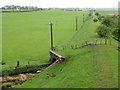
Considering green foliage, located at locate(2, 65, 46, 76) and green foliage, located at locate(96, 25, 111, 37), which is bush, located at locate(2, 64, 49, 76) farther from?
green foliage, located at locate(96, 25, 111, 37)

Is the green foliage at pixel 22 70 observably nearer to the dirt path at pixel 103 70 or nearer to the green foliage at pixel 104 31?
the dirt path at pixel 103 70

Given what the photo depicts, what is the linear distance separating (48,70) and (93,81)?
10387 mm

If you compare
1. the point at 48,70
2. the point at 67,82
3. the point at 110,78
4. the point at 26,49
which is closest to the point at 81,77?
the point at 67,82

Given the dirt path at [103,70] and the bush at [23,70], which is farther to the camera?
the bush at [23,70]

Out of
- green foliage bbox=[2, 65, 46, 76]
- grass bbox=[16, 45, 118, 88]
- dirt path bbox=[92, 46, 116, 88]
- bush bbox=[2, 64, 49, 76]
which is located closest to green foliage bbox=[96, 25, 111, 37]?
grass bbox=[16, 45, 118, 88]

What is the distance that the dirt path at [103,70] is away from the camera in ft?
65.3

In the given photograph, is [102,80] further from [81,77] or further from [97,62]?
[97,62]

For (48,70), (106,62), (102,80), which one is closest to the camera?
(102,80)

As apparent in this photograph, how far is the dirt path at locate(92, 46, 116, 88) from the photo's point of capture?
1992 centimetres

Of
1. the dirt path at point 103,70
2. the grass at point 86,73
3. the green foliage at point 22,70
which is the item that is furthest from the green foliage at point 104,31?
the green foliage at point 22,70

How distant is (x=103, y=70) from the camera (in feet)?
77.8

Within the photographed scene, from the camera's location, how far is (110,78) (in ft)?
69.7

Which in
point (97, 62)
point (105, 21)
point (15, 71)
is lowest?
point (15, 71)

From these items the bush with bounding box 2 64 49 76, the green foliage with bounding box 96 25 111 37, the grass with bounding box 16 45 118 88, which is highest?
the green foliage with bounding box 96 25 111 37
